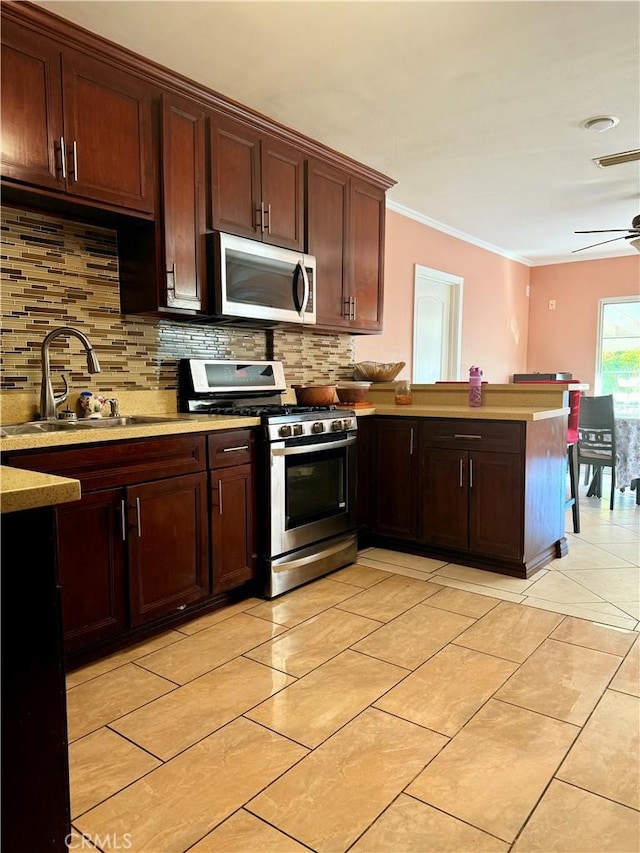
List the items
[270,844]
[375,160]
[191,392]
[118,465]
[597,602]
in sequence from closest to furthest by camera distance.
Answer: [270,844]
[118,465]
[597,602]
[191,392]
[375,160]

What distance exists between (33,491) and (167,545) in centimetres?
155

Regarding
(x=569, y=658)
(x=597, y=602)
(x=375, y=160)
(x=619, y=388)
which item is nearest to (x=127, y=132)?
(x=375, y=160)

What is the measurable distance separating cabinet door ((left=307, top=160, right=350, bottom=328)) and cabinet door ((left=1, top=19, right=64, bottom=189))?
153 centimetres

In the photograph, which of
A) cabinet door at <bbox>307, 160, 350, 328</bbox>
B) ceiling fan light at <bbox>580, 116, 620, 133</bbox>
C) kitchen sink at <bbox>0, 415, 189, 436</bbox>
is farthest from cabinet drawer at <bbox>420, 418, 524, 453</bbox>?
ceiling fan light at <bbox>580, 116, 620, 133</bbox>

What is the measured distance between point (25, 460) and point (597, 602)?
101 inches

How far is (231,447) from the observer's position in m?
2.64

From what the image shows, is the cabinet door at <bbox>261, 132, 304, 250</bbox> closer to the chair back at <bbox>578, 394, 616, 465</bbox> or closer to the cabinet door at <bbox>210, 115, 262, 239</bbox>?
the cabinet door at <bbox>210, 115, 262, 239</bbox>

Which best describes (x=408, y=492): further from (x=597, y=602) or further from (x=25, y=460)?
(x=25, y=460)

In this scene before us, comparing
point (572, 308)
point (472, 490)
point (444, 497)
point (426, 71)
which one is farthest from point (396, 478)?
point (572, 308)

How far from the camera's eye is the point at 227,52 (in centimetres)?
245

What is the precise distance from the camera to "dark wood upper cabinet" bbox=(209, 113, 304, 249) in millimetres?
2848

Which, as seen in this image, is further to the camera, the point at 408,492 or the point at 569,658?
the point at 408,492

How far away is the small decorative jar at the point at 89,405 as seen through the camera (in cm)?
255

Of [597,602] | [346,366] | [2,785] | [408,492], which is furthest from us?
[346,366]
